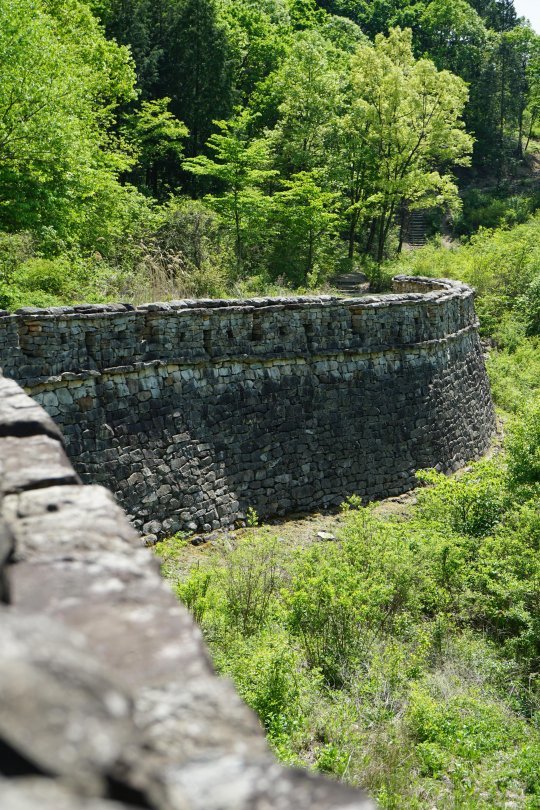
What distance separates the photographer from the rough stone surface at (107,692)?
125 centimetres

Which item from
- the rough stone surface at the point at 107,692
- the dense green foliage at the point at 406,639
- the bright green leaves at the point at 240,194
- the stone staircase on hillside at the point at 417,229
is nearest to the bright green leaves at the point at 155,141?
the bright green leaves at the point at 240,194

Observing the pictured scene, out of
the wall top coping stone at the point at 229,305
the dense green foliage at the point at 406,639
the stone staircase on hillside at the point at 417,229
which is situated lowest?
the dense green foliage at the point at 406,639

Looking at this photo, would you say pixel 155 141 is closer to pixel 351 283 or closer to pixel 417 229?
pixel 351 283

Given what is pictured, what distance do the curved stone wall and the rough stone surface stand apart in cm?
805

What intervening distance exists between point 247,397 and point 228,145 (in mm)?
14939

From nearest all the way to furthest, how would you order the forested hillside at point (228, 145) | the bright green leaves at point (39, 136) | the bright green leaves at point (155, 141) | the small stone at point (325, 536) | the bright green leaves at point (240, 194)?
the small stone at point (325, 536)
the bright green leaves at point (39, 136)
the forested hillside at point (228, 145)
the bright green leaves at point (240, 194)
the bright green leaves at point (155, 141)

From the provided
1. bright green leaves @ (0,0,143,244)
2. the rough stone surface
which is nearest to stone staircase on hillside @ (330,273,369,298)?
bright green leaves @ (0,0,143,244)

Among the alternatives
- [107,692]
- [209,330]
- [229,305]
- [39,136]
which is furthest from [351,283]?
[107,692]

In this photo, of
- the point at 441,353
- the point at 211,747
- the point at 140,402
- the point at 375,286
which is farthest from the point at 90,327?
the point at 375,286

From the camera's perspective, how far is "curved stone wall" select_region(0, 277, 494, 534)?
10.7 m

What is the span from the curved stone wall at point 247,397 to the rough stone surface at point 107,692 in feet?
26.4

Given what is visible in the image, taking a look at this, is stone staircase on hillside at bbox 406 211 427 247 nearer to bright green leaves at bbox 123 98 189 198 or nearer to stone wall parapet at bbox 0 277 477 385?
bright green leaves at bbox 123 98 189 198

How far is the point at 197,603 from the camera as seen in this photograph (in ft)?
28.8

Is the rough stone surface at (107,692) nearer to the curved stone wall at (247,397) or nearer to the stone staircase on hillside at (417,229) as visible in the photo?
the curved stone wall at (247,397)
